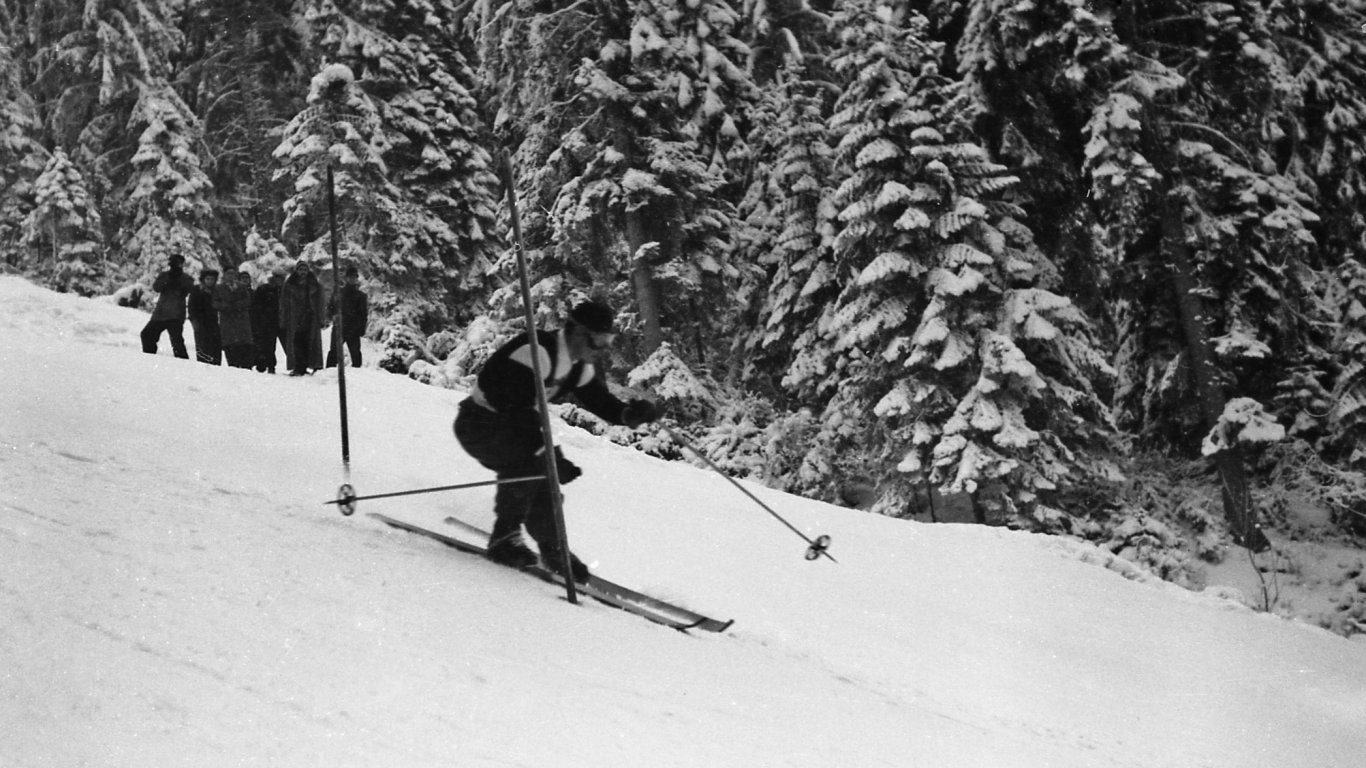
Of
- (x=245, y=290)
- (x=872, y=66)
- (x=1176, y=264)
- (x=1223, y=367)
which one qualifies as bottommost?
(x=245, y=290)

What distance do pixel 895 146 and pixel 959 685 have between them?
11548mm

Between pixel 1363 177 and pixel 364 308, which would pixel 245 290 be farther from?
pixel 1363 177

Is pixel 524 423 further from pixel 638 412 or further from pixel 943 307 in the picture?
pixel 943 307

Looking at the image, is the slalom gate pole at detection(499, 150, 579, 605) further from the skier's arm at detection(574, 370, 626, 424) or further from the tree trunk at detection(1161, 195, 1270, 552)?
the tree trunk at detection(1161, 195, 1270, 552)

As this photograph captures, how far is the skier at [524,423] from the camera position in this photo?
6000 millimetres

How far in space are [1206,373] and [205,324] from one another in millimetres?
16196

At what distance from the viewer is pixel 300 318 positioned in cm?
1357

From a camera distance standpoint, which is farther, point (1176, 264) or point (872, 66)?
point (1176, 264)

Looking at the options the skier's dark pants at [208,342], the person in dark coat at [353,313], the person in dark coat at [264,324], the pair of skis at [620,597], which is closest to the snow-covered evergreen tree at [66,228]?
the skier's dark pants at [208,342]

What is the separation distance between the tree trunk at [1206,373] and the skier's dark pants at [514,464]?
594 inches

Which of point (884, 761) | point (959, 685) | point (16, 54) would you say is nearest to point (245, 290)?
point (959, 685)

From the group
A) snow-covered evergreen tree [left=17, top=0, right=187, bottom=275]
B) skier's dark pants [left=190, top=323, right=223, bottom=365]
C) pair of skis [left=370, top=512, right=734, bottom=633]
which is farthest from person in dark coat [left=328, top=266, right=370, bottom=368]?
snow-covered evergreen tree [left=17, top=0, right=187, bottom=275]

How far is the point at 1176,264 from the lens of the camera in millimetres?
18094

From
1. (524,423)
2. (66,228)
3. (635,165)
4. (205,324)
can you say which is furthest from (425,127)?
(524,423)
